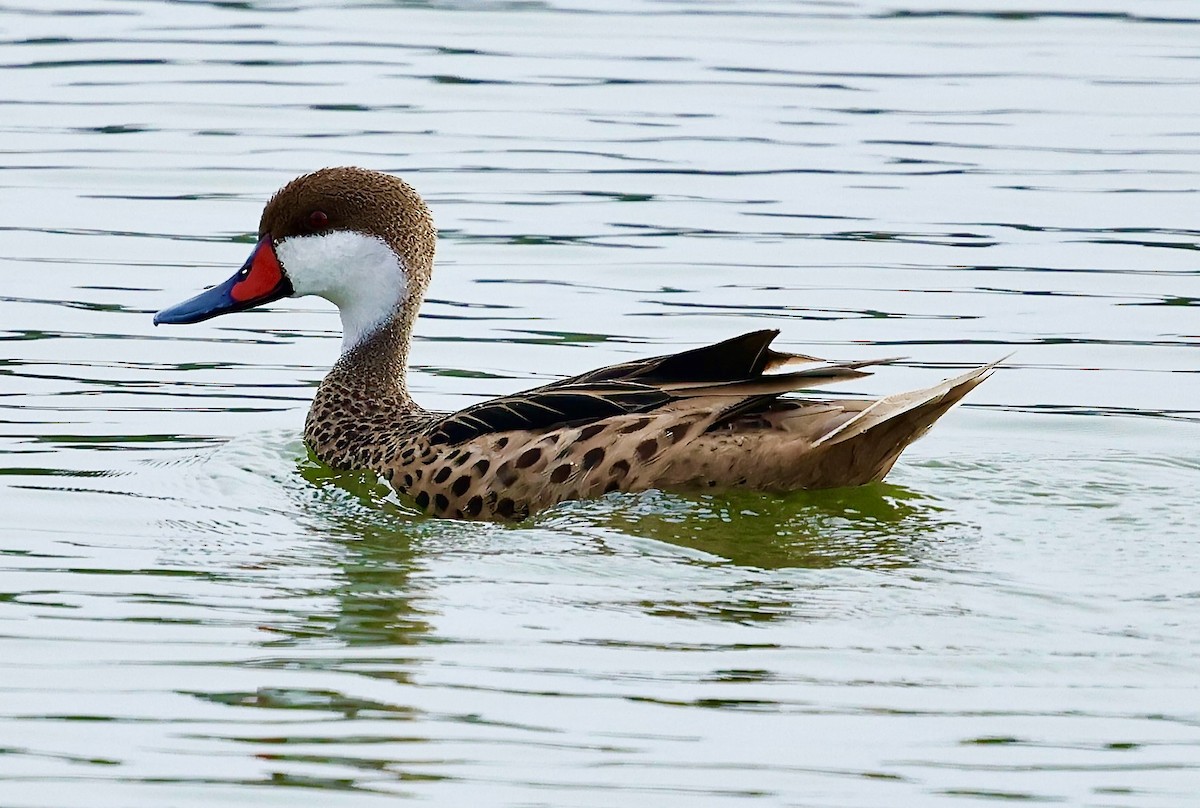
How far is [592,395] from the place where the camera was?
27.6 ft

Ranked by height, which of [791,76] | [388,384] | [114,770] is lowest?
[114,770]

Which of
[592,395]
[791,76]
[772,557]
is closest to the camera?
[772,557]

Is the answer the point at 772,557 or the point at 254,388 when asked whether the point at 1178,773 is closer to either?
the point at 772,557

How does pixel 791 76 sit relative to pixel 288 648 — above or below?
above

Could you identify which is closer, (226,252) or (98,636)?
(98,636)

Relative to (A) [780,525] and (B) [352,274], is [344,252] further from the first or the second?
(A) [780,525]

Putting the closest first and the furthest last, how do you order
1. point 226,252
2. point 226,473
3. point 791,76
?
point 226,473
point 226,252
point 791,76

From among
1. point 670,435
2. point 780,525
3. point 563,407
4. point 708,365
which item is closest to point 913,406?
point 780,525

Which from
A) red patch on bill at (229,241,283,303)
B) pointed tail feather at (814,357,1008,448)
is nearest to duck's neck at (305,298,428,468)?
red patch on bill at (229,241,283,303)

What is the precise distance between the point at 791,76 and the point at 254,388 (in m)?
7.20

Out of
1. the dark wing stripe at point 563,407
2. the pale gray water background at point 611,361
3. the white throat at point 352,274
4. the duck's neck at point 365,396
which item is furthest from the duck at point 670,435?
the white throat at point 352,274

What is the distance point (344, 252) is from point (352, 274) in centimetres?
11

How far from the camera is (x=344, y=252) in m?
9.55

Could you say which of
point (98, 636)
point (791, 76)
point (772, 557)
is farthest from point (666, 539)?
point (791, 76)
